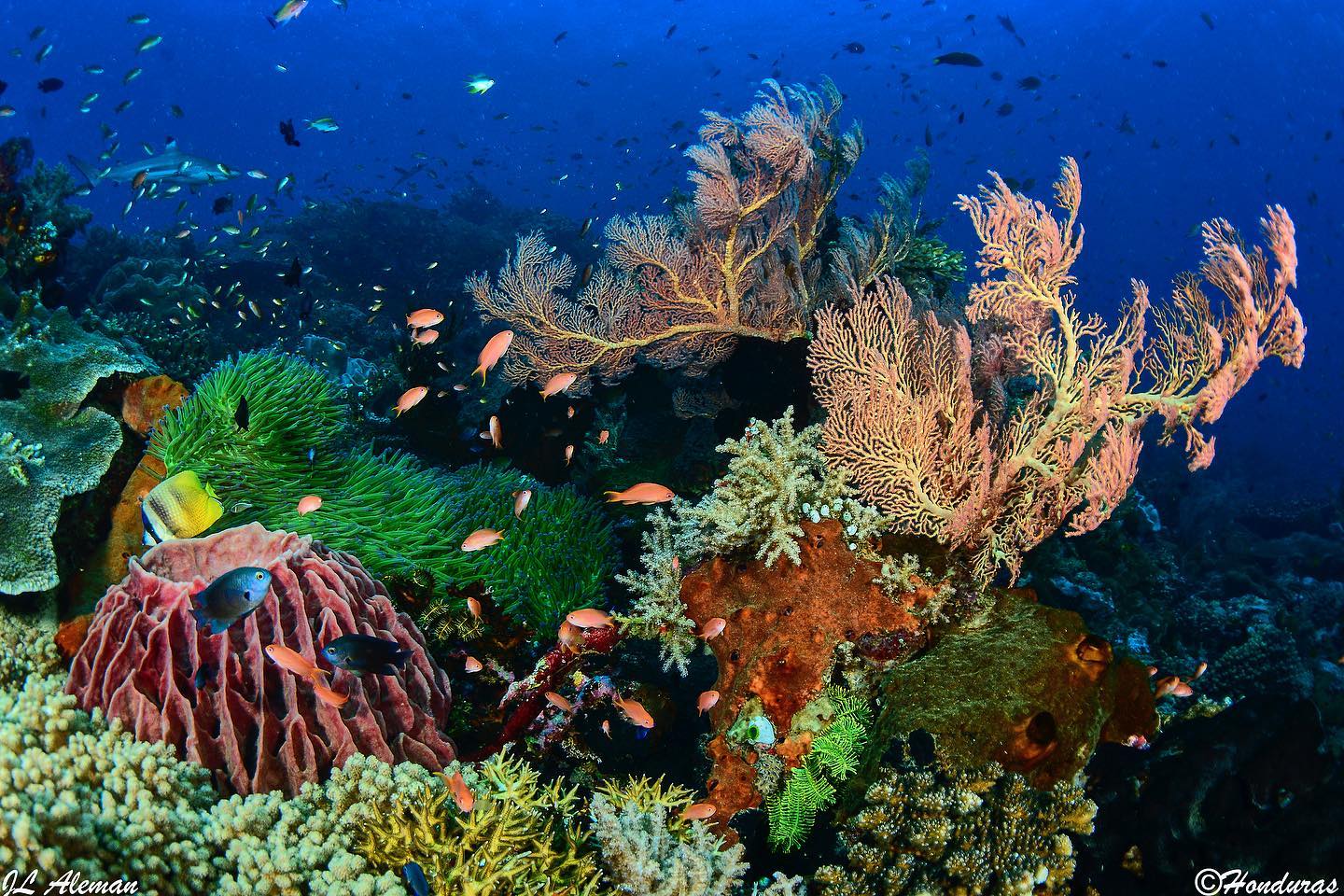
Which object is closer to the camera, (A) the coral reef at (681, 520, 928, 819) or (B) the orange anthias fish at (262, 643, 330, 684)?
(B) the orange anthias fish at (262, 643, 330, 684)

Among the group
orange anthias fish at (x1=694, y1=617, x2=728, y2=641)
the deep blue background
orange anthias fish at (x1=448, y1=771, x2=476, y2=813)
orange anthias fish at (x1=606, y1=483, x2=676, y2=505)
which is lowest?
the deep blue background

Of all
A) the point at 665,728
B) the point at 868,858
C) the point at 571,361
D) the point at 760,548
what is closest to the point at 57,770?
the point at 665,728

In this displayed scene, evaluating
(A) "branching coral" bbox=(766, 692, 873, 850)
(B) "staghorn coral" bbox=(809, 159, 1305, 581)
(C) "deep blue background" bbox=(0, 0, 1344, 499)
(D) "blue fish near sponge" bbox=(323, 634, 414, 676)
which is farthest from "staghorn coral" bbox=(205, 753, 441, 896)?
(C) "deep blue background" bbox=(0, 0, 1344, 499)

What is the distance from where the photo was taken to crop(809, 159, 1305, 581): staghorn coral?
3.66 metres

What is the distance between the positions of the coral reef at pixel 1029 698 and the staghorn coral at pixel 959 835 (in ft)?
0.45

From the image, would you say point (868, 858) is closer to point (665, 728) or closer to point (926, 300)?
point (665, 728)

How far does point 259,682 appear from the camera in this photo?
307cm

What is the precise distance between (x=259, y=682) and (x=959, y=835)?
3.67 meters

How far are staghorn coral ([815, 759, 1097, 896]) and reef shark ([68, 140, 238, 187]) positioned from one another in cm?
1595

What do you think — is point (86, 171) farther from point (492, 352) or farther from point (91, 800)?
point (91, 800)

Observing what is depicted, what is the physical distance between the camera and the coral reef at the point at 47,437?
12.8 ft

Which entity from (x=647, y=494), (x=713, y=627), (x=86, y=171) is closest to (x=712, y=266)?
(x=647, y=494)

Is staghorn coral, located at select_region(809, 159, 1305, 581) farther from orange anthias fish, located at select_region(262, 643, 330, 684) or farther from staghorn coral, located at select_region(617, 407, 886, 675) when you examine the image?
orange anthias fish, located at select_region(262, 643, 330, 684)

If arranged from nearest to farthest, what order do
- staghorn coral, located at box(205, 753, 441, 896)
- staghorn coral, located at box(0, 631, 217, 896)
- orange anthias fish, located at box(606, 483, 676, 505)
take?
staghorn coral, located at box(0, 631, 217, 896) < staghorn coral, located at box(205, 753, 441, 896) < orange anthias fish, located at box(606, 483, 676, 505)
